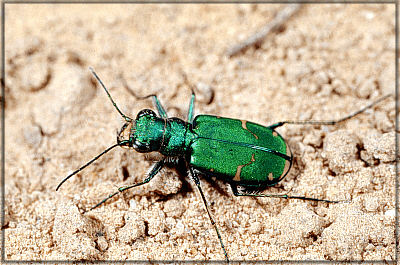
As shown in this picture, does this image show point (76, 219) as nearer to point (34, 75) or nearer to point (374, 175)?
point (34, 75)

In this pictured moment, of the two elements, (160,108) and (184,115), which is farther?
(184,115)

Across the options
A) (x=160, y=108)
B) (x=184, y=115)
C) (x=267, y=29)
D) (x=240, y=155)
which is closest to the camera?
(x=240, y=155)

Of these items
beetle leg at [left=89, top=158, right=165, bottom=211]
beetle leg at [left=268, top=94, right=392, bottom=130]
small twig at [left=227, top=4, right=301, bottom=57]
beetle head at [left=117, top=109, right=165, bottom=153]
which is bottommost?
beetle leg at [left=89, top=158, right=165, bottom=211]

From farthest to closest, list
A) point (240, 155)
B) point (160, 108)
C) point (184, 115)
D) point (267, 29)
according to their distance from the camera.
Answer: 1. point (267, 29)
2. point (184, 115)
3. point (160, 108)
4. point (240, 155)

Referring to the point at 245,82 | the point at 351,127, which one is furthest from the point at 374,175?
the point at 245,82

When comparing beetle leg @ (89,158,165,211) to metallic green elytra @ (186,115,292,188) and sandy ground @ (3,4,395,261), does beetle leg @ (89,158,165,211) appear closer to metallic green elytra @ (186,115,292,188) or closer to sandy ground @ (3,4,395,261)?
sandy ground @ (3,4,395,261)

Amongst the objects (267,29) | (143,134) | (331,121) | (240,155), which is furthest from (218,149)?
(267,29)

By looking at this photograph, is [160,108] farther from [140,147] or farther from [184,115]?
[140,147]

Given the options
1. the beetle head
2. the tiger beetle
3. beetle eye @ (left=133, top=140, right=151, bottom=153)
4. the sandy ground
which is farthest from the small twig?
beetle eye @ (left=133, top=140, right=151, bottom=153)
